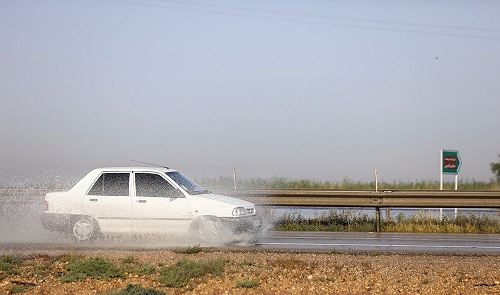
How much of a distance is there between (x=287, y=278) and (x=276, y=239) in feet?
19.5

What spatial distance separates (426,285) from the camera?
32.4ft

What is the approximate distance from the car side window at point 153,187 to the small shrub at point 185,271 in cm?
437

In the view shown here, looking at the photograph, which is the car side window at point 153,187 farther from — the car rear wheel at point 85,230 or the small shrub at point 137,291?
the small shrub at point 137,291

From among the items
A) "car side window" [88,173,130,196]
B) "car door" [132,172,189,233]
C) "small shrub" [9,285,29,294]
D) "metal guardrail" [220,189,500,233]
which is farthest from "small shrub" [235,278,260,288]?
"metal guardrail" [220,189,500,233]

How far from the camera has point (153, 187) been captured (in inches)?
610

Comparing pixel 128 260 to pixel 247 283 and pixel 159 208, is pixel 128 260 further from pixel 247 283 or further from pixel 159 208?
pixel 159 208

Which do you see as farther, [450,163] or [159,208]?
[450,163]

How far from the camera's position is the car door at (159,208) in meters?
14.9

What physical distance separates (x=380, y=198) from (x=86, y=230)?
7.97 m

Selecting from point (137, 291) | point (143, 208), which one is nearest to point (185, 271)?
point (137, 291)

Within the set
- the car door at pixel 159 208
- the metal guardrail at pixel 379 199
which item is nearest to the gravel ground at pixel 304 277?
the car door at pixel 159 208

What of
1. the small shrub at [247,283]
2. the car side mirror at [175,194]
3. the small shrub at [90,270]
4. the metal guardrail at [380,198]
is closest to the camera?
the small shrub at [247,283]

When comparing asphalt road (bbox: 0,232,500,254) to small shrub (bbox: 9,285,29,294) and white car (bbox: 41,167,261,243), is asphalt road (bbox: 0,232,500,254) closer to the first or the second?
white car (bbox: 41,167,261,243)

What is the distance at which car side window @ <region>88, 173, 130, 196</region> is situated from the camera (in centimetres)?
1547
